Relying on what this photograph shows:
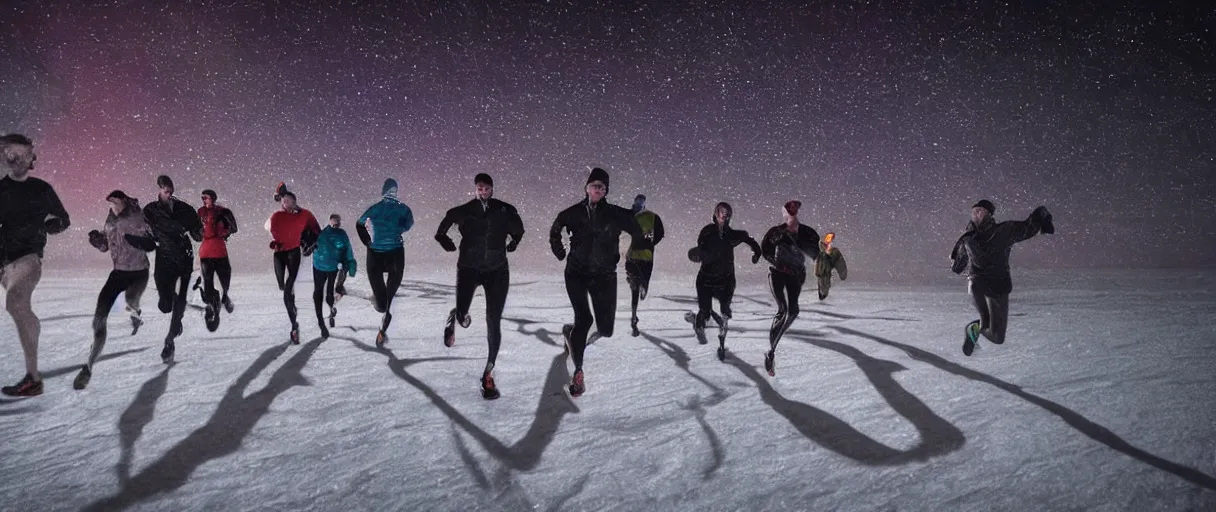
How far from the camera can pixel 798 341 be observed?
878 centimetres

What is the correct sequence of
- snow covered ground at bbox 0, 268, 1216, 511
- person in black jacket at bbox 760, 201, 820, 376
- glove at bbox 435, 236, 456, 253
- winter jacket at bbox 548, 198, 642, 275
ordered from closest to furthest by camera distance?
snow covered ground at bbox 0, 268, 1216, 511 → winter jacket at bbox 548, 198, 642, 275 → glove at bbox 435, 236, 456, 253 → person in black jacket at bbox 760, 201, 820, 376

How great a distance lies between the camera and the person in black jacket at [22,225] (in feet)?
15.4

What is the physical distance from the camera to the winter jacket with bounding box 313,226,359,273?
8.18 meters

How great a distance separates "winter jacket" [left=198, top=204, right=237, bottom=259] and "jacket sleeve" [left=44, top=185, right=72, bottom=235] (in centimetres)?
277

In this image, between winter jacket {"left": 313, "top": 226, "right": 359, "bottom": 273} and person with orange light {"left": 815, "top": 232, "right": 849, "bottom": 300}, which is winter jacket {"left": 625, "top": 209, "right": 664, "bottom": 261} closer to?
person with orange light {"left": 815, "top": 232, "right": 849, "bottom": 300}

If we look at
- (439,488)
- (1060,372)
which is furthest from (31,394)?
(1060,372)

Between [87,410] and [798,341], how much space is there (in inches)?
342

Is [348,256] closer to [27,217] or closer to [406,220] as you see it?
[406,220]

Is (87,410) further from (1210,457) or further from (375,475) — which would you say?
(1210,457)

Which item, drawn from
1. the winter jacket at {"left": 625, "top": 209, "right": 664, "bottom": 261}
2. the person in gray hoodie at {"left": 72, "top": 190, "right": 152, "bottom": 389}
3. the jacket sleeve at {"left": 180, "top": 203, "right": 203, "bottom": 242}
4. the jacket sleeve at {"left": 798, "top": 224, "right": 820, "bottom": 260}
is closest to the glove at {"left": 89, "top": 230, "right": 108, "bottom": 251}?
the person in gray hoodie at {"left": 72, "top": 190, "right": 152, "bottom": 389}

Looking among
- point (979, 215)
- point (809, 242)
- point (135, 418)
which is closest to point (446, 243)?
point (135, 418)

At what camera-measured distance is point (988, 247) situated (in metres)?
6.80

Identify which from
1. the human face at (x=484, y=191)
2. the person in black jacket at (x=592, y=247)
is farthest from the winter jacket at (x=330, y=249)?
the person in black jacket at (x=592, y=247)

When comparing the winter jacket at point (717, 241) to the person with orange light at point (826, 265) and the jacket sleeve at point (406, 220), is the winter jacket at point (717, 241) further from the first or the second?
the jacket sleeve at point (406, 220)
